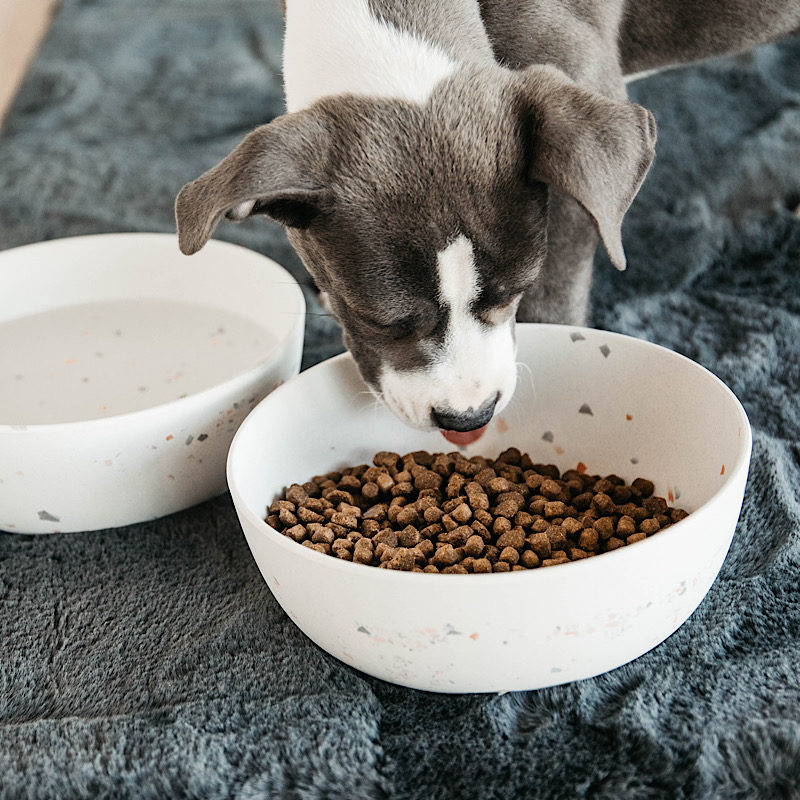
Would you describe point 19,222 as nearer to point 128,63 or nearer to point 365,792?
point 128,63

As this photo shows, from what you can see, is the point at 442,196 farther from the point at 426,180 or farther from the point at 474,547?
the point at 474,547

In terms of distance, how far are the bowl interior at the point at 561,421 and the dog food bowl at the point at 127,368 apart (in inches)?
4.0

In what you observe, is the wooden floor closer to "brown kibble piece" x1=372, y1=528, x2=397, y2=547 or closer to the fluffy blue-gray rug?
the fluffy blue-gray rug

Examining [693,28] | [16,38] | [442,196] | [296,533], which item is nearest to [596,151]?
[442,196]

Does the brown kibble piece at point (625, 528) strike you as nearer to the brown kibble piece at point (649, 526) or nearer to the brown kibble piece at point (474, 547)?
the brown kibble piece at point (649, 526)

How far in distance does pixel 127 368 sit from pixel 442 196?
73 centimetres

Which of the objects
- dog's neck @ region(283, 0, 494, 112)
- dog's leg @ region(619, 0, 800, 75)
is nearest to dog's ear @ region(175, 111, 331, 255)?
dog's neck @ region(283, 0, 494, 112)

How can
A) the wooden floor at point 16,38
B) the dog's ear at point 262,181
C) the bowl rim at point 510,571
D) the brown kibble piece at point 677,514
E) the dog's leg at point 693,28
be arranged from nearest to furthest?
the bowl rim at point 510,571, the dog's ear at point 262,181, the brown kibble piece at point 677,514, the dog's leg at point 693,28, the wooden floor at point 16,38

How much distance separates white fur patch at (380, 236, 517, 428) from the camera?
115cm

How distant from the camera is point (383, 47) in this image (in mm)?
1229

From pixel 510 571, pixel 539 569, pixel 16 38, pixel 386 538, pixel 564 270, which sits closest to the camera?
pixel 539 569

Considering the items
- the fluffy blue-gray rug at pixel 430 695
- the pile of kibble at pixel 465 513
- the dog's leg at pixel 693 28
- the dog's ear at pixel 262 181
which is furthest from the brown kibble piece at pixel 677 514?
the dog's leg at pixel 693 28

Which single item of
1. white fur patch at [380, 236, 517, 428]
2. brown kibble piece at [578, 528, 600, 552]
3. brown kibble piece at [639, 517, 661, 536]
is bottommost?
brown kibble piece at [578, 528, 600, 552]

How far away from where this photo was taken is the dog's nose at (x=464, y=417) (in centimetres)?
121
